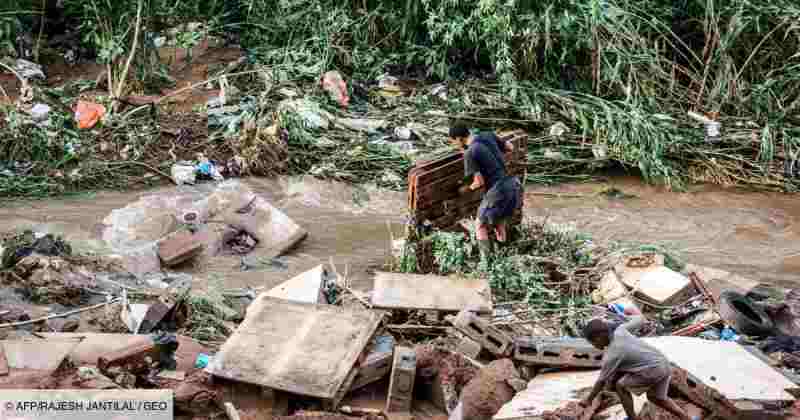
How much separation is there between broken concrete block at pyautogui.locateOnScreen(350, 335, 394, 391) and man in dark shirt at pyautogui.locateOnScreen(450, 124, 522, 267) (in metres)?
1.87

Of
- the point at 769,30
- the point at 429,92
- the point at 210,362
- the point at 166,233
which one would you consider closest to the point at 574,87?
the point at 429,92

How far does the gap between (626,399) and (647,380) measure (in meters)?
0.15

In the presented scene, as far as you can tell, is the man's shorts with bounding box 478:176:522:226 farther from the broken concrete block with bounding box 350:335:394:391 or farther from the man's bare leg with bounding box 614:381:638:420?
the man's bare leg with bounding box 614:381:638:420

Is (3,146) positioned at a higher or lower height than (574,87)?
lower

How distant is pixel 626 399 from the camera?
4645mm

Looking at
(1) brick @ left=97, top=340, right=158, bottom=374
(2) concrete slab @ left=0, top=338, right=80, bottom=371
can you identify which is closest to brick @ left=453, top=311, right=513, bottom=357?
(1) brick @ left=97, top=340, right=158, bottom=374

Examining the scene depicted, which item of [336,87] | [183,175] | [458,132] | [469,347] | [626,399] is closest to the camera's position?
[626,399]

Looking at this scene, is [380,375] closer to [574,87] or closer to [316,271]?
[316,271]

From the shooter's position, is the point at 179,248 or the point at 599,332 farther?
the point at 179,248

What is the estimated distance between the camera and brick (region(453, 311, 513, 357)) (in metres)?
5.62

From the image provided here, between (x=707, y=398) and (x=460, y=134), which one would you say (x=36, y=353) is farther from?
(x=707, y=398)

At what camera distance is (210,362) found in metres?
5.21

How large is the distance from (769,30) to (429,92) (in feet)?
13.6

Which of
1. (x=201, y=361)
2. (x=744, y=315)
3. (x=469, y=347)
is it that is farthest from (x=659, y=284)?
(x=201, y=361)
